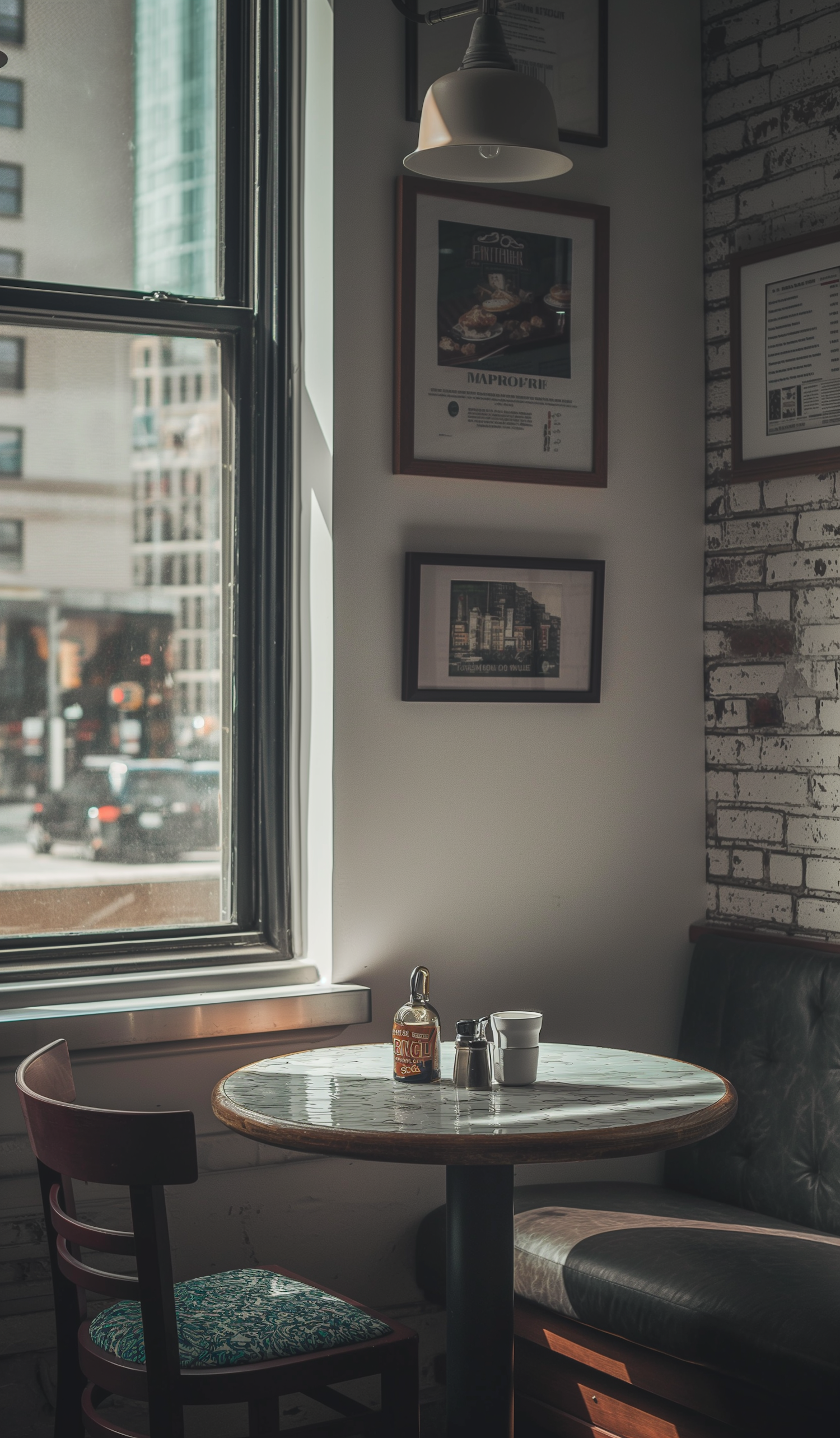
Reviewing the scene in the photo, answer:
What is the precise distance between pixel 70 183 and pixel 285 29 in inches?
21.4

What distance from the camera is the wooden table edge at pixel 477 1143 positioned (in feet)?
5.80

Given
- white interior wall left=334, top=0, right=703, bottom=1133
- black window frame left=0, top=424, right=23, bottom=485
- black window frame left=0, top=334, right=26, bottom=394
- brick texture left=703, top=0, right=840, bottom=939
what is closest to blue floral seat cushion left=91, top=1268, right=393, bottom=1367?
white interior wall left=334, top=0, right=703, bottom=1133

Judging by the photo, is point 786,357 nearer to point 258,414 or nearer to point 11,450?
point 258,414

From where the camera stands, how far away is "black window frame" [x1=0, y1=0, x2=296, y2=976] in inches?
109

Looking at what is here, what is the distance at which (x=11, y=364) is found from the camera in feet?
8.75

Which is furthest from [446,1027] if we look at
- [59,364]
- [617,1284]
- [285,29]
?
[285,29]

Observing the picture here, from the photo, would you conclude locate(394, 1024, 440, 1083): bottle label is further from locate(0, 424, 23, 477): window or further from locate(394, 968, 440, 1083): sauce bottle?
locate(0, 424, 23, 477): window

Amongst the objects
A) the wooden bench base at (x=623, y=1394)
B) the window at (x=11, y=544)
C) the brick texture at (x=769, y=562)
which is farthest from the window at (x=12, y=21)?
the wooden bench base at (x=623, y=1394)

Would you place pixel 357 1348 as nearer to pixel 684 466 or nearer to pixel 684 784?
pixel 684 784

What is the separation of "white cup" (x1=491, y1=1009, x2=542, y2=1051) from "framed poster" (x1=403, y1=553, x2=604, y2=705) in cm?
89

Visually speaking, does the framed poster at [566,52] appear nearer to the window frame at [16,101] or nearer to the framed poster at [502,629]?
the window frame at [16,101]

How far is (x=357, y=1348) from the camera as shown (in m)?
1.97

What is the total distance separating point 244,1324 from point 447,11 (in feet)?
6.67

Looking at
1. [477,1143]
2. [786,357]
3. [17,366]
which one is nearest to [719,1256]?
[477,1143]
